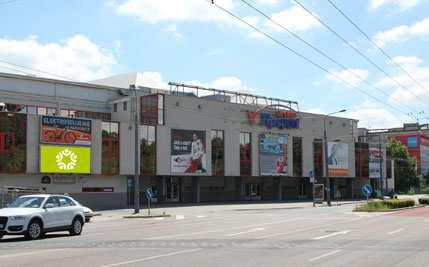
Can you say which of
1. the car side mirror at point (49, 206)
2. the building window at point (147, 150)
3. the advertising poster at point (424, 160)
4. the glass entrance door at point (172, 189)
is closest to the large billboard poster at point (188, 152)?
the building window at point (147, 150)

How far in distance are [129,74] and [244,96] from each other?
1400 centimetres

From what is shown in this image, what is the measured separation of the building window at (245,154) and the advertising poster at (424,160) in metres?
86.7

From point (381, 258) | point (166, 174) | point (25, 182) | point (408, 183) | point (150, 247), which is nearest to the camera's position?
point (381, 258)

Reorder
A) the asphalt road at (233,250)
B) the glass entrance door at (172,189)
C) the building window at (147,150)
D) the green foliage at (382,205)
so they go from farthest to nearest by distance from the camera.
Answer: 1. the glass entrance door at (172,189)
2. the building window at (147,150)
3. the green foliage at (382,205)
4. the asphalt road at (233,250)

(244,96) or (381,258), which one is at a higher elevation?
(244,96)

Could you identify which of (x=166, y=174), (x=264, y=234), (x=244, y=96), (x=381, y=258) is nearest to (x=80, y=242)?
(x=264, y=234)

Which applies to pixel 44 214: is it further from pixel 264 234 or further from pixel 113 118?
pixel 113 118

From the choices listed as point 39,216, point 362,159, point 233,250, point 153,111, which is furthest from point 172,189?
point 233,250

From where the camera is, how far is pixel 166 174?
59188 millimetres

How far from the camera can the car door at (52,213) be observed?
21.4 meters

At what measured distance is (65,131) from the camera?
163 feet

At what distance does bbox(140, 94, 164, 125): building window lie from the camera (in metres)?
59.5

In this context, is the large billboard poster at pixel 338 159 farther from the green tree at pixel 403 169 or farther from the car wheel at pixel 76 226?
the car wheel at pixel 76 226

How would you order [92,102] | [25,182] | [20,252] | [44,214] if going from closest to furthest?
1. [20,252]
2. [44,214]
3. [25,182]
4. [92,102]
